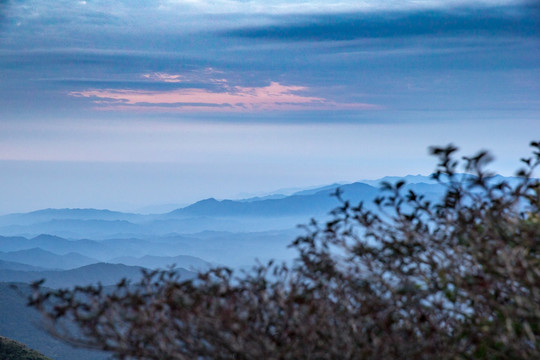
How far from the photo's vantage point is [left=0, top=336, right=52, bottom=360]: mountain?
4188 cm

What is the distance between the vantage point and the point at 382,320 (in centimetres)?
519

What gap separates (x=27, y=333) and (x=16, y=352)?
4514 inches

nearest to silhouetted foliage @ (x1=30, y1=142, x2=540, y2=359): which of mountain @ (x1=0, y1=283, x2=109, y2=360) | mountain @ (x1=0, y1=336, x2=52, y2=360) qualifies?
→ mountain @ (x1=0, y1=336, x2=52, y2=360)

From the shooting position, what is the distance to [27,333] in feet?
484

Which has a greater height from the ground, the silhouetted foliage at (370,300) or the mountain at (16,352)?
the silhouetted foliage at (370,300)

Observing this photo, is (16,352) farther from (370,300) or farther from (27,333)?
(27,333)

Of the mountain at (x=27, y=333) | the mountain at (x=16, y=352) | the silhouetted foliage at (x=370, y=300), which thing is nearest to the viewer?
the silhouetted foliage at (x=370, y=300)

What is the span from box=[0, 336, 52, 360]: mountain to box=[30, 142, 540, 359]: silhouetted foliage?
134ft

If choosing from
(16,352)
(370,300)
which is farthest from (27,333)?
(370,300)

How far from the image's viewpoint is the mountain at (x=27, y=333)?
125312 millimetres

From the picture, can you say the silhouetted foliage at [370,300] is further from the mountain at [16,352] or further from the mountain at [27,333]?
the mountain at [27,333]

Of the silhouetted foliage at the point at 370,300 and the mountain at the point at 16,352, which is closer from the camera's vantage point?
the silhouetted foliage at the point at 370,300

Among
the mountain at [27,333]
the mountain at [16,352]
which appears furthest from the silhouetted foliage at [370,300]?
the mountain at [27,333]

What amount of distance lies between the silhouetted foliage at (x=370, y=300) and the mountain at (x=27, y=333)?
117 m
